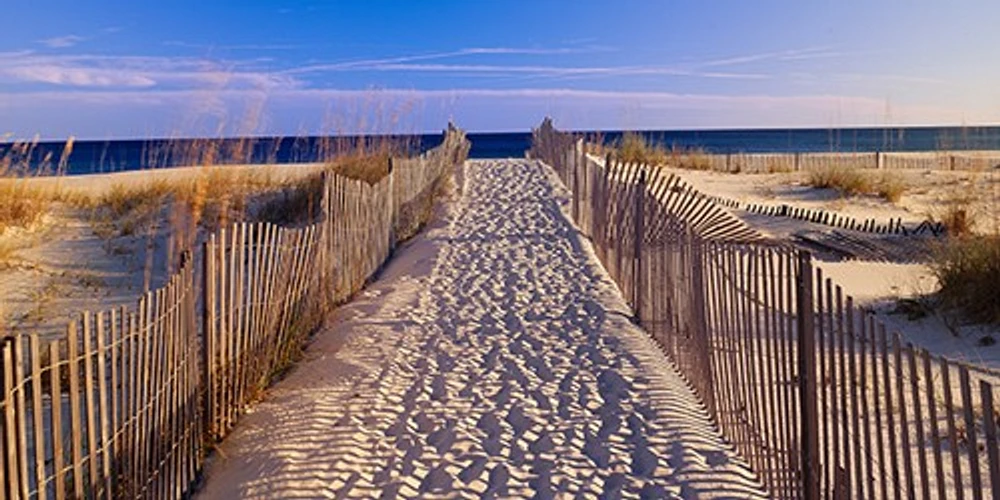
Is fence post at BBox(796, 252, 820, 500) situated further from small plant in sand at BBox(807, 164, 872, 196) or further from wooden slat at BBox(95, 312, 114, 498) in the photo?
small plant in sand at BBox(807, 164, 872, 196)

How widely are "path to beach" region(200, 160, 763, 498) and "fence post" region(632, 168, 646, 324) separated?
0.24 metres

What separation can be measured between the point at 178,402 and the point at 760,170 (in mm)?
30543

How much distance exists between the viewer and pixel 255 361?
6.59m

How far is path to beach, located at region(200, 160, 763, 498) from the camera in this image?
206 inches

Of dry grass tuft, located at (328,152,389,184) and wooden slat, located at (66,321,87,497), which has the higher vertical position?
dry grass tuft, located at (328,152,389,184)

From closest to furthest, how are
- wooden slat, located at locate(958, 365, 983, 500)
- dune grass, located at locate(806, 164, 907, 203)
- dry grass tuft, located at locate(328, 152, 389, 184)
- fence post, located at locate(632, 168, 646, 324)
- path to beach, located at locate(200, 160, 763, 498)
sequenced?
wooden slat, located at locate(958, 365, 983, 500), path to beach, located at locate(200, 160, 763, 498), fence post, located at locate(632, 168, 646, 324), dry grass tuft, located at locate(328, 152, 389, 184), dune grass, located at locate(806, 164, 907, 203)

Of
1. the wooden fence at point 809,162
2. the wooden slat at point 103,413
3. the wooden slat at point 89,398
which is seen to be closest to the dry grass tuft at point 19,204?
the wooden slat at point 103,413

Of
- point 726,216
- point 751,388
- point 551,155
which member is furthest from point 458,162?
point 751,388

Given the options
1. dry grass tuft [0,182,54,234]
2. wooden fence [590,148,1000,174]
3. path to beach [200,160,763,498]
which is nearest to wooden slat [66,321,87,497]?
path to beach [200,160,763,498]

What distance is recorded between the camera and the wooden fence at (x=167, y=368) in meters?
3.39

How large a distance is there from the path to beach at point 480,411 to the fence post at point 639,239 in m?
0.24

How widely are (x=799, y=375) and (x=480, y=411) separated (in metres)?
2.52

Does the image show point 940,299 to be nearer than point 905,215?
Yes

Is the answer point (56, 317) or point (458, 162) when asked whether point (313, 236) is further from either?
point (458, 162)
